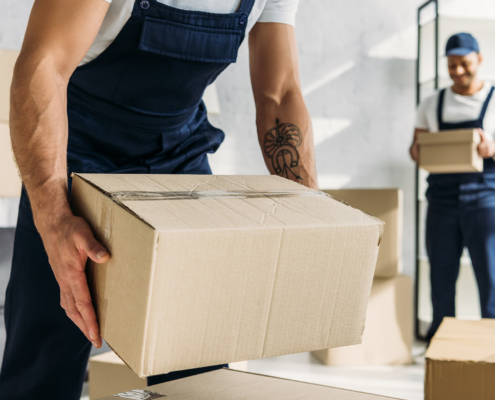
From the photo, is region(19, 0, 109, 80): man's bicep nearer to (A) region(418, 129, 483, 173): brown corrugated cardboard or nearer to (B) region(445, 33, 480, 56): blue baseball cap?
(A) region(418, 129, 483, 173): brown corrugated cardboard

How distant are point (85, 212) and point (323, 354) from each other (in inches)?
78.0

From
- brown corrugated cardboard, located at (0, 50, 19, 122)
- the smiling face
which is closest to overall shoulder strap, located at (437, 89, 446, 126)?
the smiling face

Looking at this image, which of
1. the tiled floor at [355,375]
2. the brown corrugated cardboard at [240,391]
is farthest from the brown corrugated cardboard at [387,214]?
the brown corrugated cardboard at [240,391]

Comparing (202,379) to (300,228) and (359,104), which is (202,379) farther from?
(359,104)

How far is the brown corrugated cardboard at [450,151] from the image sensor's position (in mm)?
2082

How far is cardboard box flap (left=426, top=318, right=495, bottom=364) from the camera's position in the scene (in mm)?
860

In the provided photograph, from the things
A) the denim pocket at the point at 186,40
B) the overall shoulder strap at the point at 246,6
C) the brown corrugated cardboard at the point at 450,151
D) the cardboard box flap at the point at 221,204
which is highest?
the overall shoulder strap at the point at 246,6

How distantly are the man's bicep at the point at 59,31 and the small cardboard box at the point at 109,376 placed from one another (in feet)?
3.45

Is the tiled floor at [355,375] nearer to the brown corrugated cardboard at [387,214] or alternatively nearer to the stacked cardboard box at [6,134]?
the brown corrugated cardboard at [387,214]

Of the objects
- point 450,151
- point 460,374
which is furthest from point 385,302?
point 460,374

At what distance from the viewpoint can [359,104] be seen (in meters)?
3.07

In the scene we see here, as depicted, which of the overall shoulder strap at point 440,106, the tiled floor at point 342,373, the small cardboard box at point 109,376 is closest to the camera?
the small cardboard box at point 109,376

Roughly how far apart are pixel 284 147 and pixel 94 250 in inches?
17.9

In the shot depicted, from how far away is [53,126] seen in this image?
1.99 feet
